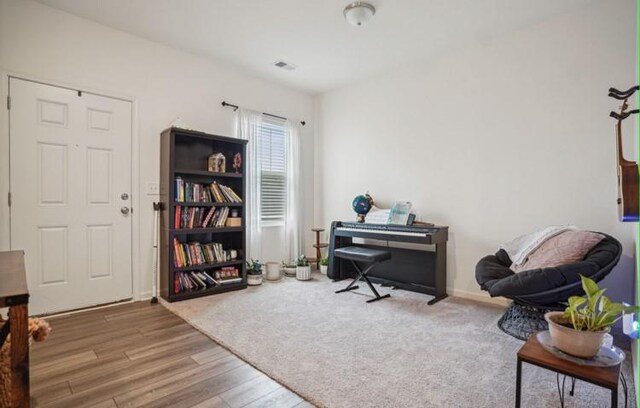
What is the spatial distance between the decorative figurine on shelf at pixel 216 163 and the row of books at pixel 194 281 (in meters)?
1.16

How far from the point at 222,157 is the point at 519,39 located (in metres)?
Result: 3.28

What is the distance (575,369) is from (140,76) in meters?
3.99

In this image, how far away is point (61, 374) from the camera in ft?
6.26

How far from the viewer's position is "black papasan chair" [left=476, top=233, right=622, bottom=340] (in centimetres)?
210

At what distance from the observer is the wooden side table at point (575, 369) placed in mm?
1041

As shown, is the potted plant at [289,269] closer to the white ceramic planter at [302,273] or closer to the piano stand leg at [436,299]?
the white ceramic planter at [302,273]

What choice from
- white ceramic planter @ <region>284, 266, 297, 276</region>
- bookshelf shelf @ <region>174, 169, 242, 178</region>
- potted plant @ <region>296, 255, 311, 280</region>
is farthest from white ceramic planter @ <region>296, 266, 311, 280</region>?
bookshelf shelf @ <region>174, 169, 242, 178</region>

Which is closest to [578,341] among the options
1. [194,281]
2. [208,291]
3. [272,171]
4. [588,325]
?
[588,325]

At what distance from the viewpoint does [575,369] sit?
111 cm

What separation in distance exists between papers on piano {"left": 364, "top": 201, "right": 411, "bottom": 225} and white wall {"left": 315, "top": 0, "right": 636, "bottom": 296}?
0.20 m

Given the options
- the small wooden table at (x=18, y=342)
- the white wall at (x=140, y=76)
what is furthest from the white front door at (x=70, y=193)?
the small wooden table at (x=18, y=342)

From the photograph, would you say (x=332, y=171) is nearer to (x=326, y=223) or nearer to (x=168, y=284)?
(x=326, y=223)

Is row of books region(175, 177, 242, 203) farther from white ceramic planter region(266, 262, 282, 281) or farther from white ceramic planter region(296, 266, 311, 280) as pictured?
white ceramic planter region(296, 266, 311, 280)

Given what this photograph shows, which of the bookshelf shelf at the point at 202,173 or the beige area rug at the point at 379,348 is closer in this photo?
the beige area rug at the point at 379,348
